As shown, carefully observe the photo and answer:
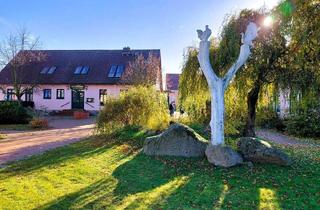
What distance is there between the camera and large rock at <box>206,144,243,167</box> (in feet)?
29.4

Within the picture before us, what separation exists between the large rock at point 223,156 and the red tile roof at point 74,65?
25251 mm

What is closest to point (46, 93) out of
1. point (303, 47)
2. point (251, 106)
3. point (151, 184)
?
point (251, 106)

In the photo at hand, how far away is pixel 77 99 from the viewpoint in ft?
118

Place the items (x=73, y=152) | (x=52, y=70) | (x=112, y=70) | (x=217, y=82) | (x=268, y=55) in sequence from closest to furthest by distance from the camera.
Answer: (x=217, y=82), (x=268, y=55), (x=73, y=152), (x=112, y=70), (x=52, y=70)

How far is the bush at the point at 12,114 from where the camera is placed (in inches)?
907

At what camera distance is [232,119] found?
14.7 meters

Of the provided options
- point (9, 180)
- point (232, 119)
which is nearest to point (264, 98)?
point (232, 119)

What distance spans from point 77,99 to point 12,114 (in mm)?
13071

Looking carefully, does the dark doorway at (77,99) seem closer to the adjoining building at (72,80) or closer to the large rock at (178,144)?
the adjoining building at (72,80)

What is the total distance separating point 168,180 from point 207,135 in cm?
680

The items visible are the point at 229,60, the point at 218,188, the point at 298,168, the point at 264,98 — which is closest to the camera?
the point at 218,188

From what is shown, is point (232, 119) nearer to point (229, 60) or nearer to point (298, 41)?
point (229, 60)

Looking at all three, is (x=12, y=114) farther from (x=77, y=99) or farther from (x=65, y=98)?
(x=65, y=98)

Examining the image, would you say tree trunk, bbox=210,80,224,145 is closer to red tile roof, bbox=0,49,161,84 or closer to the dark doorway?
red tile roof, bbox=0,49,161,84
